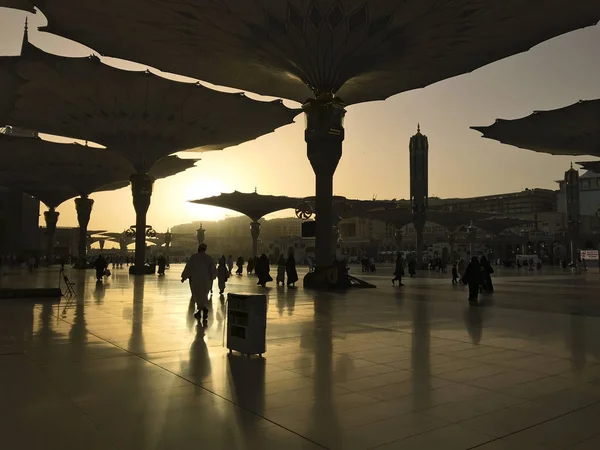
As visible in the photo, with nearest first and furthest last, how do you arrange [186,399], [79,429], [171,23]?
[79,429] < [186,399] < [171,23]

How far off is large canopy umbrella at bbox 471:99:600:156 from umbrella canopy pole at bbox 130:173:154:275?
21.4m

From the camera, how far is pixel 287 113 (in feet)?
96.2

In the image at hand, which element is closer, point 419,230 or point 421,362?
point 421,362

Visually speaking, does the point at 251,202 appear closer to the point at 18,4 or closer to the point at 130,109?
the point at 130,109

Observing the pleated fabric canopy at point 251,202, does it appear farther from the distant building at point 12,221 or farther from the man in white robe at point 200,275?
the man in white robe at point 200,275

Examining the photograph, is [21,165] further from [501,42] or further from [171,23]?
[501,42]

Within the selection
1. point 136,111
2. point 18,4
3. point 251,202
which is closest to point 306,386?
point 18,4

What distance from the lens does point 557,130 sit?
91.3 feet

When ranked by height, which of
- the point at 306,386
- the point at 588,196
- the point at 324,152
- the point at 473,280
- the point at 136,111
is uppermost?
the point at 588,196

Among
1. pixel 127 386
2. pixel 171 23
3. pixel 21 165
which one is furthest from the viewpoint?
pixel 21 165

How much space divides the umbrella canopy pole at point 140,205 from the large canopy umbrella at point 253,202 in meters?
21.1

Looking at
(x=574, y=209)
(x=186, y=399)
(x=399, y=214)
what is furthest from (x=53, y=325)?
(x=574, y=209)

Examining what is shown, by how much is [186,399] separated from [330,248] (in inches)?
641

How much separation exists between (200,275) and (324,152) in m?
11.8
